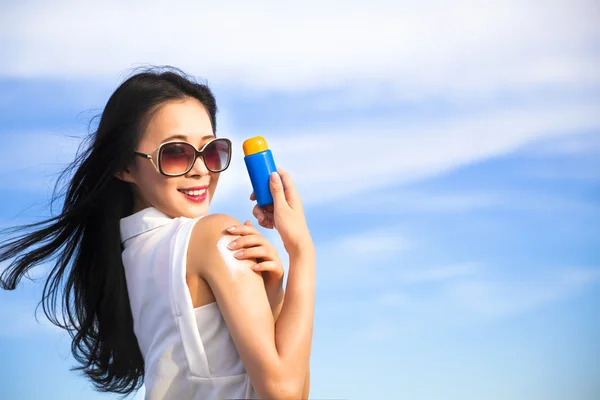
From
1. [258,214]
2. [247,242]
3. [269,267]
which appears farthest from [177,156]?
[269,267]

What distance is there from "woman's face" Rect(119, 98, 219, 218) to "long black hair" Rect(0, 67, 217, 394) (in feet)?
0.20

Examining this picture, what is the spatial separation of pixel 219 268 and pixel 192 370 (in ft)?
1.53

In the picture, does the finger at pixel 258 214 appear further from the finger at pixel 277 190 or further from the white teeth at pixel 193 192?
the white teeth at pixel 193 192

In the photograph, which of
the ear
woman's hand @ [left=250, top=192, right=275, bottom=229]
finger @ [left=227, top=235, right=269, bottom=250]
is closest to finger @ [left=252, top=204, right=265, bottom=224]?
woman's hand @ [left=250, top=192, right=275, bottom=229]

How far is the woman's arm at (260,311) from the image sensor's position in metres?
3.18

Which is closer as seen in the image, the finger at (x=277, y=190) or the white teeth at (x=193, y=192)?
the finger at (x=277, y=190)

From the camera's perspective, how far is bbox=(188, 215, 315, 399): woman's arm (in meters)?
3.18

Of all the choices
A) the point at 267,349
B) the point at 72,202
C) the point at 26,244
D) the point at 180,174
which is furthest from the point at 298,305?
the point at 26,244

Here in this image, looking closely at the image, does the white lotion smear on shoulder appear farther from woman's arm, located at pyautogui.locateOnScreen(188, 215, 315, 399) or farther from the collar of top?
the collar of top

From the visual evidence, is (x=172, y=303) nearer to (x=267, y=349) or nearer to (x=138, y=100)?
(x=267, y=349)

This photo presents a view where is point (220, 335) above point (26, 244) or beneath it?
beneath

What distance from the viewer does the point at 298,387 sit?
127 inches

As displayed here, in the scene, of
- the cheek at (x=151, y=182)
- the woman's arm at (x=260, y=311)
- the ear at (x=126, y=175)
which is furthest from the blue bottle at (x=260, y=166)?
the ear at (x=126, y=175)

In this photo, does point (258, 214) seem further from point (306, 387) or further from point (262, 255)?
point (306, 387)
